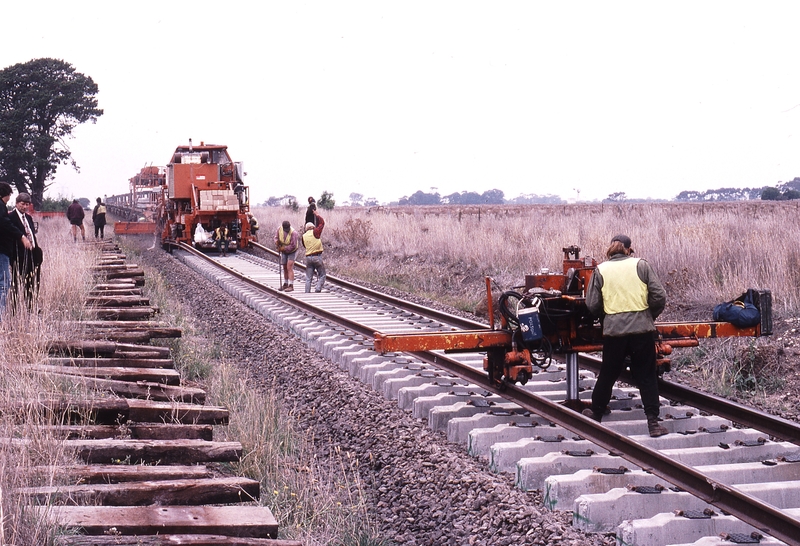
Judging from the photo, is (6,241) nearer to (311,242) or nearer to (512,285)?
(311,242)

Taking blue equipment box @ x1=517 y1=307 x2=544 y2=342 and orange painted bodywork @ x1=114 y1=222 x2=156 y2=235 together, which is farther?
orange painted bodywork @ x1=114 y1=222 x2=156 y2=235

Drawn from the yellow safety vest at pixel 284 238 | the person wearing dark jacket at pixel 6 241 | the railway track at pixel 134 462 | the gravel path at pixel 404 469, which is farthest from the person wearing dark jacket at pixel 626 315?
the yellow safety vest at pixel 284 238

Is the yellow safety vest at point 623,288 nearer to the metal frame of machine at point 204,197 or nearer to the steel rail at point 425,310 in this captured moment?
the steel rail at point 425,310

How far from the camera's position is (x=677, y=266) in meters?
12.6

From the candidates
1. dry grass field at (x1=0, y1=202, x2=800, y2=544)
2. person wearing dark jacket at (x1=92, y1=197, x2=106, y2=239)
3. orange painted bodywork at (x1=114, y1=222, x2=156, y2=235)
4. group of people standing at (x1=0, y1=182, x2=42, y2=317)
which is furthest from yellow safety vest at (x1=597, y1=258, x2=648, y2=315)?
orange painted bodywork at (x1=114, y1=222, x2=156, y2=235)

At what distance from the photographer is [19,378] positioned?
235 inches

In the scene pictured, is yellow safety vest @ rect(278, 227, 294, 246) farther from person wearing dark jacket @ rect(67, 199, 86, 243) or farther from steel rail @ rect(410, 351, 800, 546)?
person wearing dark jacket @ rect(67, 199, 86, 243)

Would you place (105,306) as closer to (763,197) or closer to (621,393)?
(621,393)

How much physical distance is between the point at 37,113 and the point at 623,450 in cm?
5304

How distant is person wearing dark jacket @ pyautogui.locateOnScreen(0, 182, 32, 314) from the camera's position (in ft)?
29.9

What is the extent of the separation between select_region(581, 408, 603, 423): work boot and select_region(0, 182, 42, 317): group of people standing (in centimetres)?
584

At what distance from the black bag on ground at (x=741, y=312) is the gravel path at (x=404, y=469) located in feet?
8.77

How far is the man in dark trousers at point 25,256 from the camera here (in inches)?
371

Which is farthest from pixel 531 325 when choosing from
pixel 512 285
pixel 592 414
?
pixel 512 285
